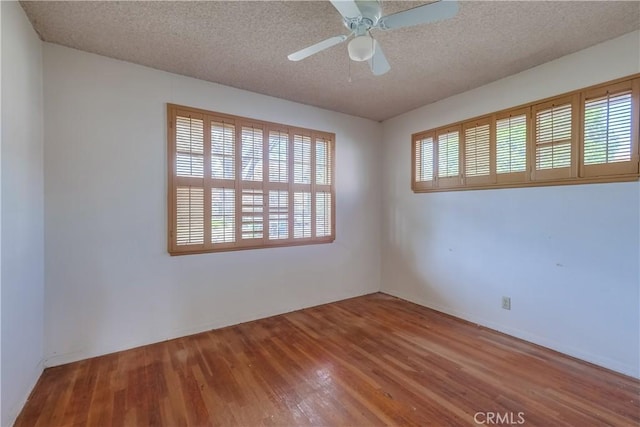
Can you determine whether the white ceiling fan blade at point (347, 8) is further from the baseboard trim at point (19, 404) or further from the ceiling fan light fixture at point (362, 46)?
the baseboard trim at point (19, 404)

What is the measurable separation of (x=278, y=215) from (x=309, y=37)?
6.31 ft

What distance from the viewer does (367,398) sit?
76.4 inches

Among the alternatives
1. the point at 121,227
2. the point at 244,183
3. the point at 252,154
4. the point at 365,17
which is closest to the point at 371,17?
the point at 365,17

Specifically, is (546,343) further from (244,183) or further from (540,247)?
(244,183)

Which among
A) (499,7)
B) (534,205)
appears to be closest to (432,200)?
(534,205)

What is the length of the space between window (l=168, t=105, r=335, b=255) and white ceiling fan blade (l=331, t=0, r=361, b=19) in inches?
74.8

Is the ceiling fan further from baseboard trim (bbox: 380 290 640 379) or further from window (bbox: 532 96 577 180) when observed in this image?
baseboard trim (bbox: 380 290 640 379)

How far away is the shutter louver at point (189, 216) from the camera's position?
2850 millimetres

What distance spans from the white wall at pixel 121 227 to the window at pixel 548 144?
2201 mm

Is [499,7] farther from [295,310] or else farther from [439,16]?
[295,310]

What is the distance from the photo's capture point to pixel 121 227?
2596 millimetres

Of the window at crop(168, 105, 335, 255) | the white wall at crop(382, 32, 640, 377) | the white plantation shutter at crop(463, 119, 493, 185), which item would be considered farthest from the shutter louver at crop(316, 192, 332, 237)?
the white plantation shutter at crop(463, 119, 493, 185)

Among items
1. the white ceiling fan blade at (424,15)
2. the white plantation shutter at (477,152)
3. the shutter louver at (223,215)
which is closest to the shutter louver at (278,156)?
the shutter louver at (223,215)

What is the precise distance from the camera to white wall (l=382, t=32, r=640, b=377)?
7.39 feet
